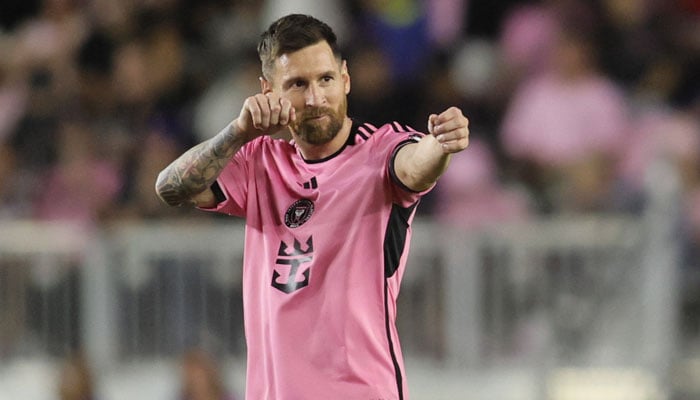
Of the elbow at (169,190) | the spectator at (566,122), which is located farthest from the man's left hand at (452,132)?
the spectator at (566,122)

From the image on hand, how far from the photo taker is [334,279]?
13.1 feet

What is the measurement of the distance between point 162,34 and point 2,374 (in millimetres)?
3101

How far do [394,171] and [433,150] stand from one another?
235mm

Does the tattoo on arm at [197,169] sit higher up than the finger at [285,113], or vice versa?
the finger at [285,113]

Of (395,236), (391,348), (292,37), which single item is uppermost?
(292,37)

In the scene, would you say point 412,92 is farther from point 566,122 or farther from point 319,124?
point 319,124

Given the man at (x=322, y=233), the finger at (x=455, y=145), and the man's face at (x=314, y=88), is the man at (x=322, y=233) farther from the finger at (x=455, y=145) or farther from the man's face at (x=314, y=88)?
the finger at (x=455, y=145)

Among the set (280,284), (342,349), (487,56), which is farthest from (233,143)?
(487,56)

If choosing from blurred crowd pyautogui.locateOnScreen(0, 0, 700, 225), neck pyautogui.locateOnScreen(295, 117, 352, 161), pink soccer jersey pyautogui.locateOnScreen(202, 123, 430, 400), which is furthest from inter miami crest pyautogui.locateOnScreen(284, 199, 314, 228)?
blurred crowd pyautogui.locateOnScreen(0, 0, 700, 225)

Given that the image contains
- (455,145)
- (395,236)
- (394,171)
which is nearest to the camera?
(455,145)

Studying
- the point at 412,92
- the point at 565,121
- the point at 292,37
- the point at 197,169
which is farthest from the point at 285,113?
the point at 565,121

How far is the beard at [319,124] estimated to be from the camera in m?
4.02

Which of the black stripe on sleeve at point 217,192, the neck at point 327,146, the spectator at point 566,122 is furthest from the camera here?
the spectator at point 566,122

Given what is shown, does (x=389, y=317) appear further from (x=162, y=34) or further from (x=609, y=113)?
(x=162, y=34)
